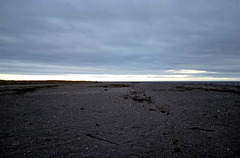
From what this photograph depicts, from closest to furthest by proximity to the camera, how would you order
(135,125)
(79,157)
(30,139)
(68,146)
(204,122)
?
(79,157) < (68,146) < (30,139) < (135,125) < (204,122)

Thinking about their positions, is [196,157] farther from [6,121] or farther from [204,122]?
[6,121]

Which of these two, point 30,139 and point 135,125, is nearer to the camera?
point 30,139

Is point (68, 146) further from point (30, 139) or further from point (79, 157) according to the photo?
point (30, 139)

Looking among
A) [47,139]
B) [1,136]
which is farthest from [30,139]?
[1,136]

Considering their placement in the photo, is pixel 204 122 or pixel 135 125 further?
pixel 204 122

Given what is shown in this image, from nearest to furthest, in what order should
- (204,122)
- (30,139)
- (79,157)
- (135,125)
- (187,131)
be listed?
(79,157)
(30,139)
(187,131)
(135,125)
(204,122)

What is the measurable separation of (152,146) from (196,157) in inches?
64.5

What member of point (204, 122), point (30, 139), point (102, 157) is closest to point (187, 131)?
point (204, 122)

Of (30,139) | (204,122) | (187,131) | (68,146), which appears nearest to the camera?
(68,146)

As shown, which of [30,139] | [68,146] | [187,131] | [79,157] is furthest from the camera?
[187,131]

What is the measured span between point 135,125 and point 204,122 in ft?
15.2

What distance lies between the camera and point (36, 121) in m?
8.34

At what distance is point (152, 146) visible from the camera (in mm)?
5656

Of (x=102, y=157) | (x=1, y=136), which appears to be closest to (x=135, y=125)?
(x=102, y=157)
